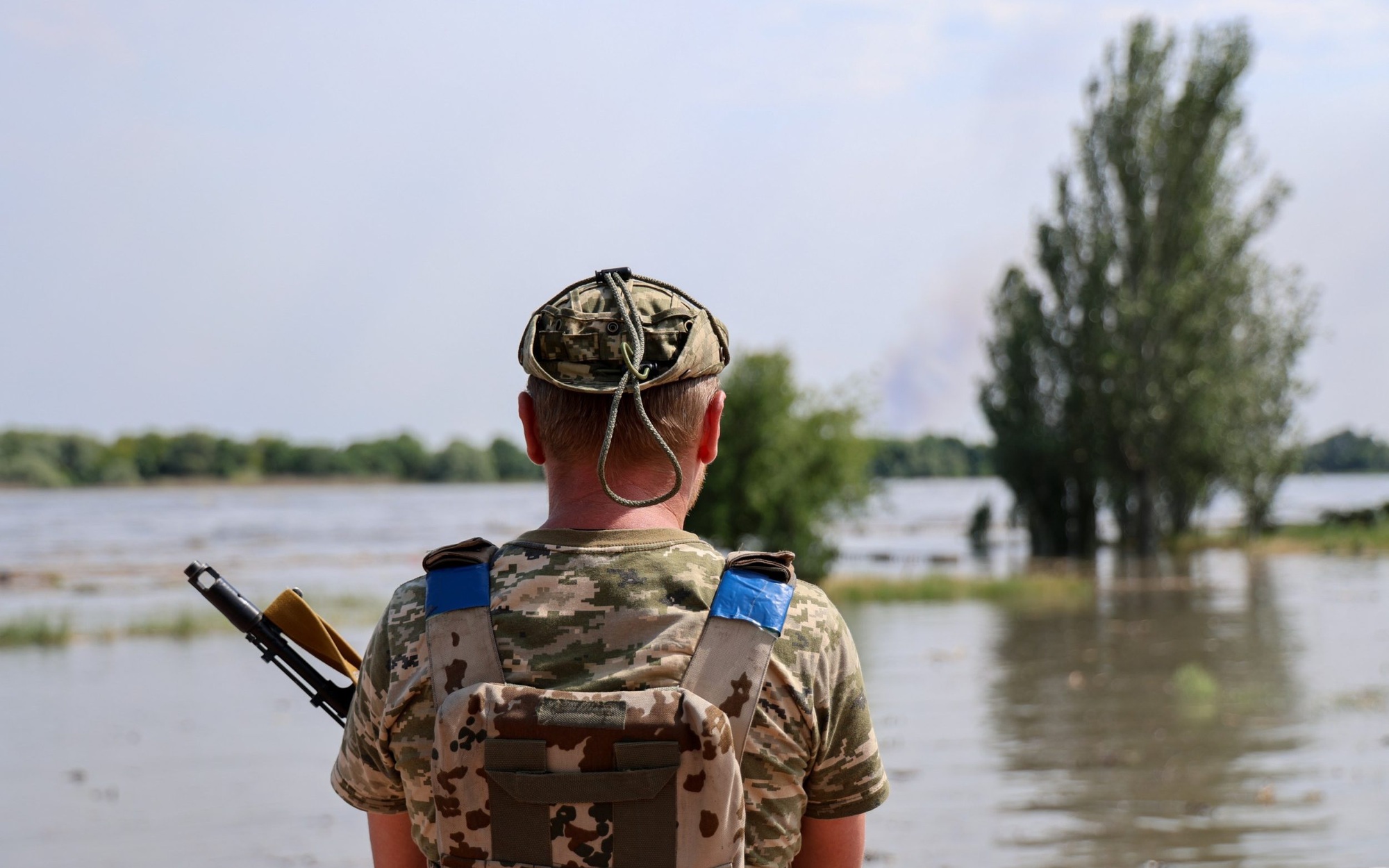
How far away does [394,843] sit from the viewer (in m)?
2.18

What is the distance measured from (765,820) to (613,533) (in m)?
0.49

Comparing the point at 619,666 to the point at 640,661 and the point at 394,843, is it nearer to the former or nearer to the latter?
the point at 640,661

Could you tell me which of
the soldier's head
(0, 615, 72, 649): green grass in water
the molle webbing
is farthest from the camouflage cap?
(0, 615, 72, 649): green grass in water

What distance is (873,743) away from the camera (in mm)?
2029

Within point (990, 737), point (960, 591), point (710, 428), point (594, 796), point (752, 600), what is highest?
point (710, 428)

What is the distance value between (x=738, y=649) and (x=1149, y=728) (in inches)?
499

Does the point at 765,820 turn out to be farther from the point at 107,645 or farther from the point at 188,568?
the point at 107,645

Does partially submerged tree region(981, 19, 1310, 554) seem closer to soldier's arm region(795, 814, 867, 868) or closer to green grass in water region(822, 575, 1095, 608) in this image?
green grass in water region(822, 575, 1095, 608)

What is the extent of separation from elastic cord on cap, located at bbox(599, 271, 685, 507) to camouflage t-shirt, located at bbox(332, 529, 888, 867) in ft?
0.22

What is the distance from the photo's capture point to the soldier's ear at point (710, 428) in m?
2.04

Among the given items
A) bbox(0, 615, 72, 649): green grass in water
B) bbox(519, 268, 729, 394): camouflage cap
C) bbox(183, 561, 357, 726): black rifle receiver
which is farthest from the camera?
bbox(0, 615, 72, 649): green grass in water

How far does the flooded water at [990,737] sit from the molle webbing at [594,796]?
731 cm

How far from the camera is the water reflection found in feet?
30.2

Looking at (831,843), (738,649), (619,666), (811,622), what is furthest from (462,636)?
(831,843)
